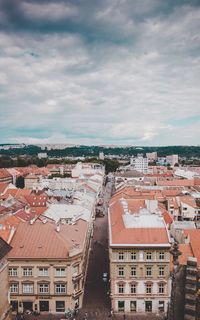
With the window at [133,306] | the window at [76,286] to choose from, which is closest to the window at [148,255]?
the window at [133,306]

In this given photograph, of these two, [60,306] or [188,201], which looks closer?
[60,306]

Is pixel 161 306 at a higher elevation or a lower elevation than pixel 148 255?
lower

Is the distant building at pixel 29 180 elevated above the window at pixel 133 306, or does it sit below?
above

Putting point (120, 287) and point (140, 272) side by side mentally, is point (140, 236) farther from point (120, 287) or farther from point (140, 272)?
point (120, 287)

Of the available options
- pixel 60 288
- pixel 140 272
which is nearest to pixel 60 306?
pixel 60 288

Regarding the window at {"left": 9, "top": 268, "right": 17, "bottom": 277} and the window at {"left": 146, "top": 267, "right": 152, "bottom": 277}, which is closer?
the window at {"left": 146, "top": 267, "right": 152, "bottom": 277}

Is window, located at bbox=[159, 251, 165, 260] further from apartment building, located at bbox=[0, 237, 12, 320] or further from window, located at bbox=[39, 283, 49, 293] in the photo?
apartment building, located at bbox=[0, 237, 12, 320]

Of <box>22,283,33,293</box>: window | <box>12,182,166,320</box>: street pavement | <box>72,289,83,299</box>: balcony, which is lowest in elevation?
<box>12,182,166,320</box>: street pavement

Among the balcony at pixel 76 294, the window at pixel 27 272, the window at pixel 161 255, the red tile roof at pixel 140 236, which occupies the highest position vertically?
the red tile roof at pixel 140 236

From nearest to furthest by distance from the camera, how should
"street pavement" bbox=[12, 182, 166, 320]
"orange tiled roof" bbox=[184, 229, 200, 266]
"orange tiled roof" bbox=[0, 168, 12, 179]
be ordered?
"street pavement" bbox=[12, 182, 166, 320], "orange tiled roof" bbox=[184, 229, 200, 266], "orange tiled roof" bbox=[0, 168, 12, 179]

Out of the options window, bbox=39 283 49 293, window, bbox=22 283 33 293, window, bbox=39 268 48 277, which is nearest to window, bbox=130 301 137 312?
window, bbox=39 283 49 293

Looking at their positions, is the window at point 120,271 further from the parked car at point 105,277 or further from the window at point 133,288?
→ the parked car at point 105,277

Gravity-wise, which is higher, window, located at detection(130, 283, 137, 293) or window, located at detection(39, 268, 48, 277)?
window, located at detection(39, 268, 48, 277)

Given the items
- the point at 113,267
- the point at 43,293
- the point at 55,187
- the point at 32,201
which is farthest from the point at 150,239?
the point at 55,187
